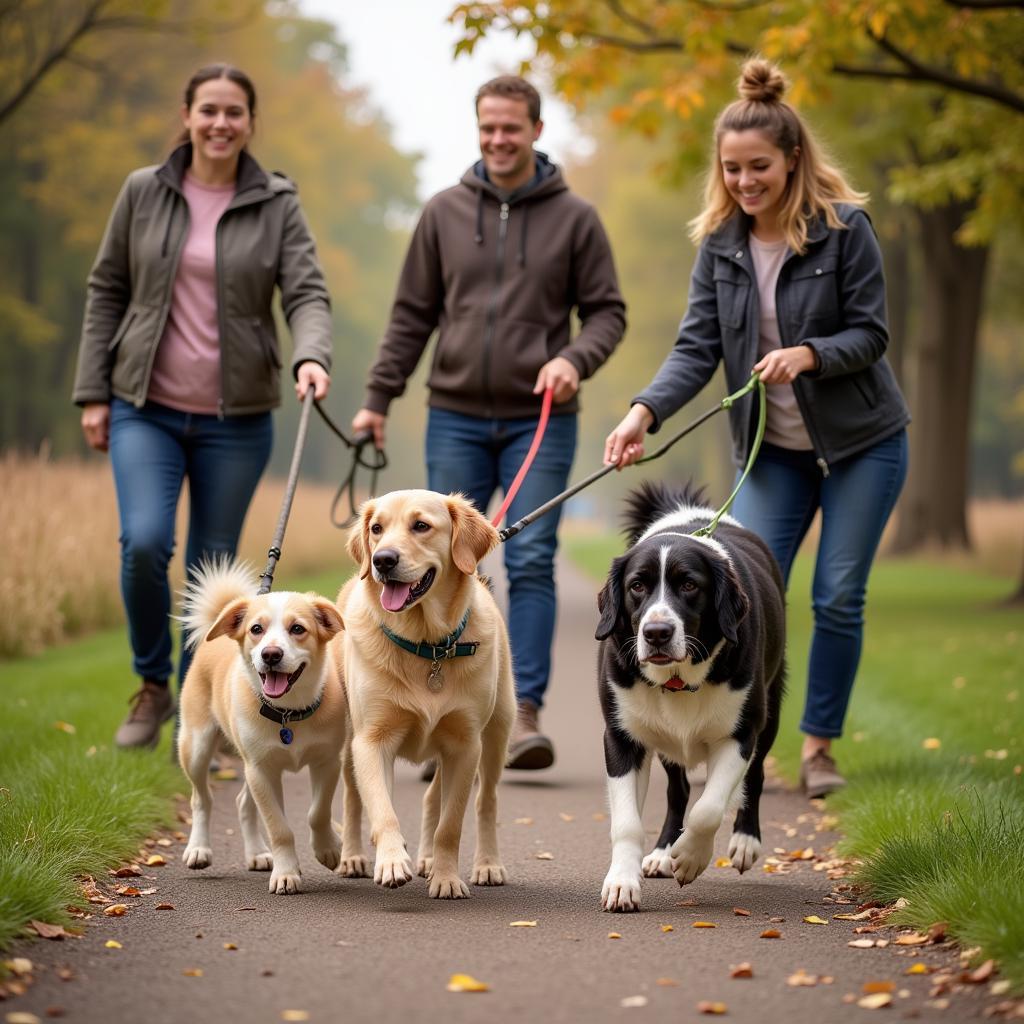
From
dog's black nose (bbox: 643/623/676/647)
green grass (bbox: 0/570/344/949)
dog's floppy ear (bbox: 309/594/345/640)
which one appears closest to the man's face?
dog's floppy ear (bbox: 309/594/345/640)

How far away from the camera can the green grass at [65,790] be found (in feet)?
14.1

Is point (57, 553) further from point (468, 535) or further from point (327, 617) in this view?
point (468, 535)

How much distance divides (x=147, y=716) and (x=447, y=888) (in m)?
2.77

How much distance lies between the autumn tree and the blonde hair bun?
5.03 m

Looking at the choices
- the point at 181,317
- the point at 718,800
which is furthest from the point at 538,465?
the point at 718,800

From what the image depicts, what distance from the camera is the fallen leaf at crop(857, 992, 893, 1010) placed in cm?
354

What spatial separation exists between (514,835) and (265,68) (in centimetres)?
2427

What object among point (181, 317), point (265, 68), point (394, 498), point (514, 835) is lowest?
point (514, 835)

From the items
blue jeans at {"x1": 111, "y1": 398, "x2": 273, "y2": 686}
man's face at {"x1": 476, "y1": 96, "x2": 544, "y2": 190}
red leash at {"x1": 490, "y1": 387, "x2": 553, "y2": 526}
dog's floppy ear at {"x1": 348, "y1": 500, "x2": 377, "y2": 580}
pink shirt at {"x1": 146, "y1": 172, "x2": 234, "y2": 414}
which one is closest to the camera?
dog's floppy ear at {"x1": 348, "y1": 500, "x2": 377, "y2": 580}

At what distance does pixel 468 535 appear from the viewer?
5043mm

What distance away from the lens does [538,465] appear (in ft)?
23.5

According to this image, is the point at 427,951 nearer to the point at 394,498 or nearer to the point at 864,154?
the point at 394,498

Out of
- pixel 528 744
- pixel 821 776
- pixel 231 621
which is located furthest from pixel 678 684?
pixel 528 744

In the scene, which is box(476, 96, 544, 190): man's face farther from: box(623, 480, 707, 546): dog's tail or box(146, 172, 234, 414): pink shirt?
box(623, 480, 707, 546): dog's tail
